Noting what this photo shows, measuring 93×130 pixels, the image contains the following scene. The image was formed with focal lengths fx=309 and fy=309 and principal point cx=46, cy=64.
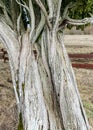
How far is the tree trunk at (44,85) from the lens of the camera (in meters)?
6.71

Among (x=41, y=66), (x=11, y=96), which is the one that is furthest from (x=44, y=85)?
(x=11, y=96)

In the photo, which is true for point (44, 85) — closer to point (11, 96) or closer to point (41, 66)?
point (41, 66)

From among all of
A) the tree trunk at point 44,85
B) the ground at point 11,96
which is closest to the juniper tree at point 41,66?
the tree trunk at point 44,85

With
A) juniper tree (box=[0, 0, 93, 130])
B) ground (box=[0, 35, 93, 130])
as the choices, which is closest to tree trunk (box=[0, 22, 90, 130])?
juniper tree (box=[0, 0, 93, 130])

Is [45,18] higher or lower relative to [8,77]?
higher

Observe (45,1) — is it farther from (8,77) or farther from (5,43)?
(8,77)

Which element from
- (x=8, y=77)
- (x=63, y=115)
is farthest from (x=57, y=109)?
(x=8, y=77)

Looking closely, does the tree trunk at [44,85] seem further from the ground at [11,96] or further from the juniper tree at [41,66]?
the ground at [11,96]

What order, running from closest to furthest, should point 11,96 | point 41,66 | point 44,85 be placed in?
point 44,85, point 41,66, point 11,96

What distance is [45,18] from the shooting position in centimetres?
725

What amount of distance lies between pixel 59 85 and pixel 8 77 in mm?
4461

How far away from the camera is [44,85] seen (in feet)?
23.7

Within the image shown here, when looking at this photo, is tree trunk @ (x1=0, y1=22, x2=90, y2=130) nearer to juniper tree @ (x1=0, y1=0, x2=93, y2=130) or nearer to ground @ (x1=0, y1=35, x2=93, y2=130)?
juniper tree @ (x1=0, y1=0, x2=93, y2=130)

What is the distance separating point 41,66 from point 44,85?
0.50 m
